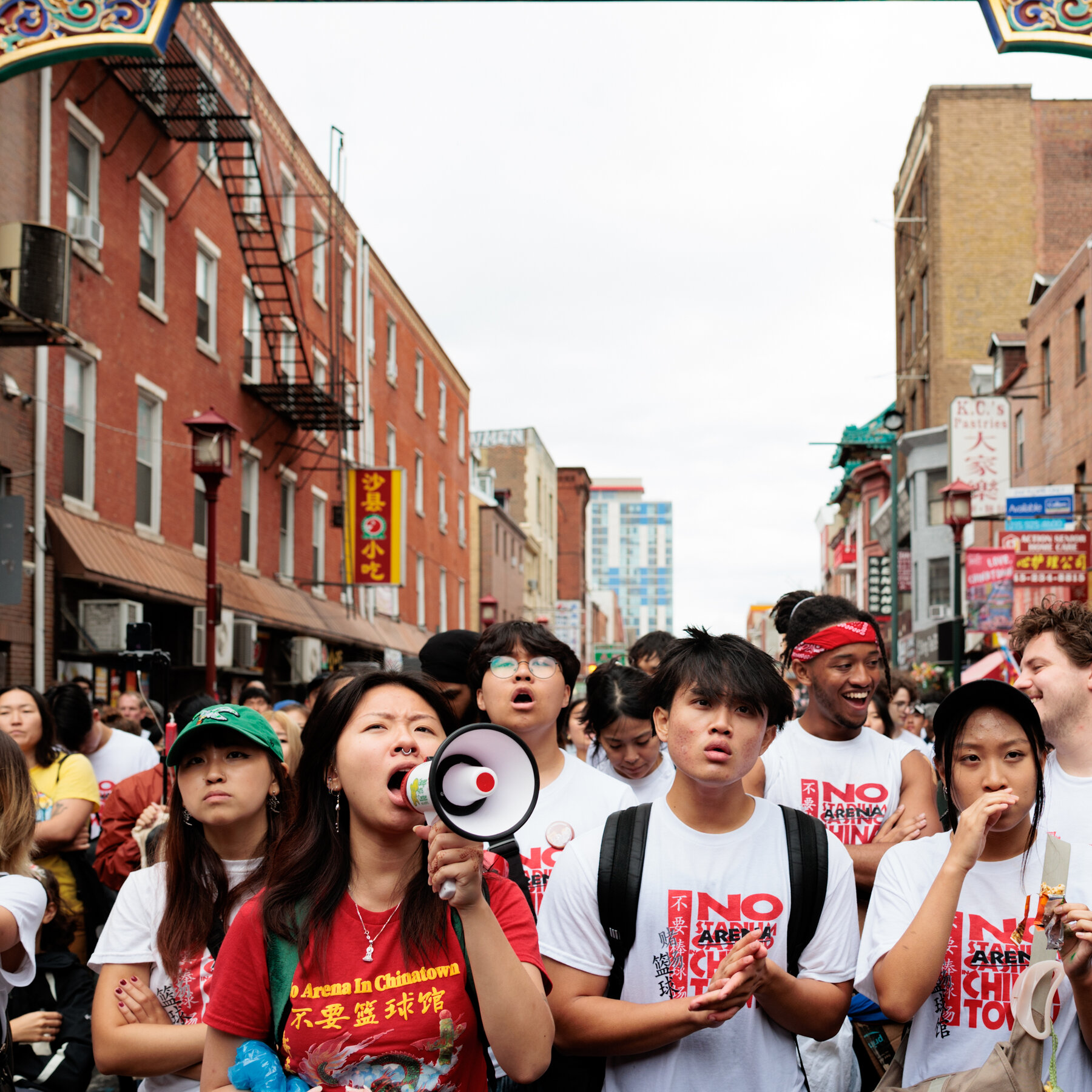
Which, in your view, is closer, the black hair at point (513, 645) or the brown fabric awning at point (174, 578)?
the black hair at point (513, 645)

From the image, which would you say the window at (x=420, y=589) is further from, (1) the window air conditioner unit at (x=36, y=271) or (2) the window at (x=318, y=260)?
(1) the window air conditioner unit at (x=36, y=271)

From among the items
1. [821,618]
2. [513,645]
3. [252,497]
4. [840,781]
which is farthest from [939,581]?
[513,645]

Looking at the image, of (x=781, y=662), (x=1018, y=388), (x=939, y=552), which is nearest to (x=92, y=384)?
(x=781, y=662)

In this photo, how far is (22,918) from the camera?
3.65 m

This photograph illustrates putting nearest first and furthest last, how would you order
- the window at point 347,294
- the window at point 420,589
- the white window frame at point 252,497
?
the white window frame at point 252,497, the window at point 347,294, the window at point 420,589

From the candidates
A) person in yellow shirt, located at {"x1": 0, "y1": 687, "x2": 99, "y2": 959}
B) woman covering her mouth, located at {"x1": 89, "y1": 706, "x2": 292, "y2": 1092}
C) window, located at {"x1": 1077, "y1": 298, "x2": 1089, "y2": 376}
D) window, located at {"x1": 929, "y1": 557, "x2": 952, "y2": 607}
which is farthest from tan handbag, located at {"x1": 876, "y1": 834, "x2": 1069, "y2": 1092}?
window, located at {"x1": 929, "y1": 557, "x2": 952, "y2": 607}

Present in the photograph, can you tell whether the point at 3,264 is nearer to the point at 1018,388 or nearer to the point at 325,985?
the point at 325,985

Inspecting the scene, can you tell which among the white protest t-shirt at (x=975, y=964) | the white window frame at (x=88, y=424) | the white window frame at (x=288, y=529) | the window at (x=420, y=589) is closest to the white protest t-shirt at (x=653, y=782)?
the white protest t-shirt at (x=975, y=964)

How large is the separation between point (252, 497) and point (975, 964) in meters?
19.7

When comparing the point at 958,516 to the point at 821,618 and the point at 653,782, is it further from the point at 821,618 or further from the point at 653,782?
the point at 821,618

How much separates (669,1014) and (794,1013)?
0.35 meters

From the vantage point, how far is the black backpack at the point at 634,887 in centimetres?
322

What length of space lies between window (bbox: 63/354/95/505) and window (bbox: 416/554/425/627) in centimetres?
2030

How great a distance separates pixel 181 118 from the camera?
17328 millimetres
